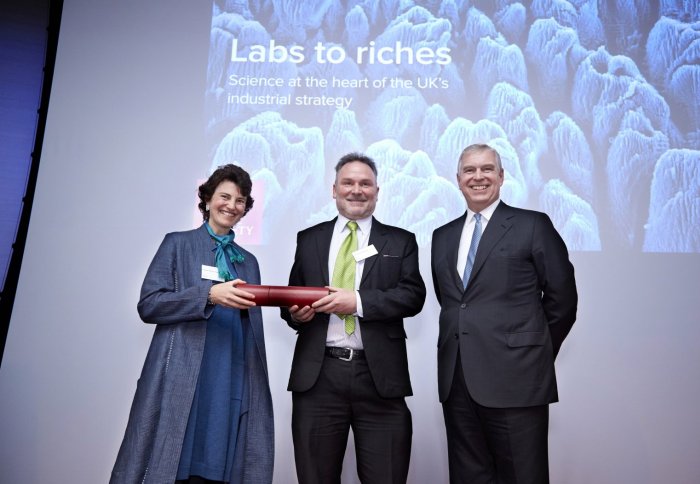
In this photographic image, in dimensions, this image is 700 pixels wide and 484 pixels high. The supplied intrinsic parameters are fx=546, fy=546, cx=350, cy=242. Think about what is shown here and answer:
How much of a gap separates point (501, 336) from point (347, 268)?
2.16 ft

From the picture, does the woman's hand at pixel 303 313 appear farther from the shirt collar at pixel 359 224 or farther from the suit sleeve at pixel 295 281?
the shirt collar at pixel 359 224

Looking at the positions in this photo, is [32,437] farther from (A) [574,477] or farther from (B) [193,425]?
(A) [574,477]

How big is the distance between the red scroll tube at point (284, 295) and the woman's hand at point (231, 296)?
22 mm

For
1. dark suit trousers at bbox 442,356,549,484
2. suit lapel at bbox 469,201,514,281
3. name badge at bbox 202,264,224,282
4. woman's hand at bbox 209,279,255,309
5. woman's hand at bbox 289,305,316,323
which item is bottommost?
dark suit trousers at bbox 442,356,549,484

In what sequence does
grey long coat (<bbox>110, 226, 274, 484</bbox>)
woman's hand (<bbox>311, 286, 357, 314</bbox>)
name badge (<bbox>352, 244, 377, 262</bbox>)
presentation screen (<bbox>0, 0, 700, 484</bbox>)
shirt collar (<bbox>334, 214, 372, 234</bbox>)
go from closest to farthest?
grey long coat (<bbox>110, 226, 274, 484</bbox>)
woman's hand (<bbox>311, 286, 357, 314</bbox>)
name badge (<bbox>352, 244, 377, 262</bbox>)
shirt collar (<bbox>334, 214, 372, 234</bbox>)
presentation screen (<bbox>0, 0, 700, 484</bbox>)

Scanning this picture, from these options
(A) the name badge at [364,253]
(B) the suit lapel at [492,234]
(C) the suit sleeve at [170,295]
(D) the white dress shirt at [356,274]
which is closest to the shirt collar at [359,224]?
(D) the white dress shirt at [356,274]

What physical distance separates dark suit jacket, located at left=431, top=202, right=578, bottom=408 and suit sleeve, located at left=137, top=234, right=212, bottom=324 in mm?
941

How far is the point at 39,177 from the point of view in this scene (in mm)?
3311

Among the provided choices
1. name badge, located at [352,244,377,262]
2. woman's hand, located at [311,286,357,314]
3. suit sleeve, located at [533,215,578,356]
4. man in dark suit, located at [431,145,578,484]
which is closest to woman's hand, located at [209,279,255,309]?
woman's hand, located at [311,286,357,314]

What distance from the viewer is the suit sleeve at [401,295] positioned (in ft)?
6.81

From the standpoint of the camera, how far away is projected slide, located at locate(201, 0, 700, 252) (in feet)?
9.93

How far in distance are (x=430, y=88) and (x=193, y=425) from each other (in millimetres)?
2255

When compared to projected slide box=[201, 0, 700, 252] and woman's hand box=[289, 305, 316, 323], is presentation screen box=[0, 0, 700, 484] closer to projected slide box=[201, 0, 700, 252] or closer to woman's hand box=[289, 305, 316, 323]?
projected slide box=[201, 0, 700, 252]

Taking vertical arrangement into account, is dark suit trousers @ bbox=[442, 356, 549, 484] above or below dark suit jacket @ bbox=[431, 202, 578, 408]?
below
